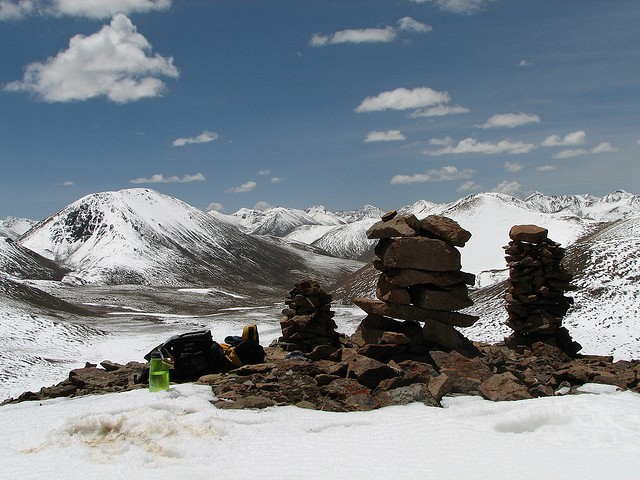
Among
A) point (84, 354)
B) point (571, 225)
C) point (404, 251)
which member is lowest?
point (84, 354)

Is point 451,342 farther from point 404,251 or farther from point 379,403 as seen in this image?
point 379,403

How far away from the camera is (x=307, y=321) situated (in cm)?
2606

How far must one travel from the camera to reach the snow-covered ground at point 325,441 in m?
8.66

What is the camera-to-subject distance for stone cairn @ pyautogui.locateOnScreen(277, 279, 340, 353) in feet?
85.7

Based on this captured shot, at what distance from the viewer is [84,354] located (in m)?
40.8

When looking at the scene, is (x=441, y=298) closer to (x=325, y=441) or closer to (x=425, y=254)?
(x=425, y=254)

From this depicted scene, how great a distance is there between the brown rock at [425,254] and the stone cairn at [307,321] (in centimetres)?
809

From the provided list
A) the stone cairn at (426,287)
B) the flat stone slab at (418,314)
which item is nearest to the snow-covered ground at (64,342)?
the flat stone slab at (418,314)

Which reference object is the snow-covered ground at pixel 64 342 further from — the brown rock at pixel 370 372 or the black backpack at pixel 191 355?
the brown rock at pixel 370 372

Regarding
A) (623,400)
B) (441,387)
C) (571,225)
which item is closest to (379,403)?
(441,387)

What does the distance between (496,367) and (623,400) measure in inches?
207

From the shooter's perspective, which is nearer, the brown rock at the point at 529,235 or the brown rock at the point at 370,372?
the brown rock at the point at 370,372

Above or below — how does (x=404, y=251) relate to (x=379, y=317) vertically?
above

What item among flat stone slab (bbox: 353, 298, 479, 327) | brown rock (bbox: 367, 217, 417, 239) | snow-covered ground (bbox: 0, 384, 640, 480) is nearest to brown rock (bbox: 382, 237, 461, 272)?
brown rock (bbox: 367, 217, 417, 239)
